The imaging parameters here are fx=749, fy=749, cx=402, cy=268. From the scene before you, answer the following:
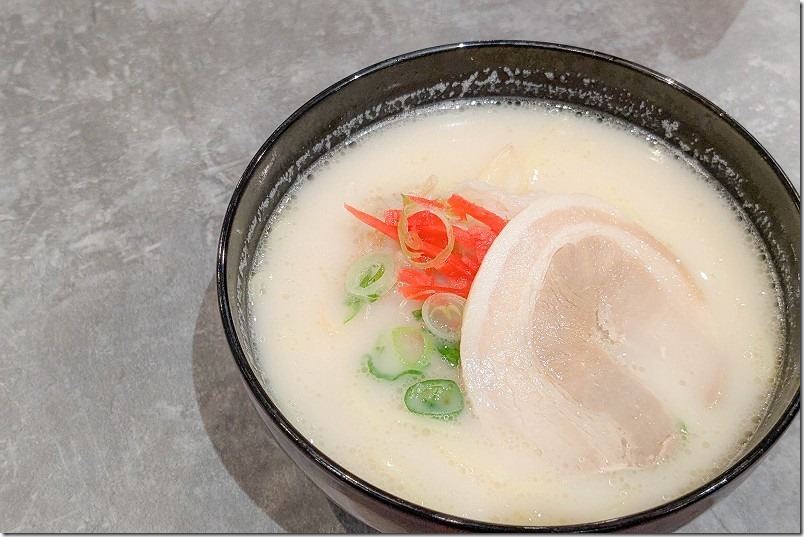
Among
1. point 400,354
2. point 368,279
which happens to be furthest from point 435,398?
point 368,279

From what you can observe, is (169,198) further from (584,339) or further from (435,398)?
(584,339)

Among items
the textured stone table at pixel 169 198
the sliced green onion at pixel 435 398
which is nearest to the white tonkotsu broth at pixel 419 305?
the sliced green onion at pixel 435 398

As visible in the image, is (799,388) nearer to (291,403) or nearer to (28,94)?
(291,403)

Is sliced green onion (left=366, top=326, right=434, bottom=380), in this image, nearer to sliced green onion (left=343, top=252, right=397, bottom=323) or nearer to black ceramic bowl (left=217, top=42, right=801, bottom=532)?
sliced green onion (left=343, top=252, right=397, bottom=323)

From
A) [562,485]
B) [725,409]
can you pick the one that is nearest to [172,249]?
[562,485]

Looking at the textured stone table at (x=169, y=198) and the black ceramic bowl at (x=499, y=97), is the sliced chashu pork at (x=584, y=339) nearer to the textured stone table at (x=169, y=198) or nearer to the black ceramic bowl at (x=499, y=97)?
the black ceramic bowl at (x=499, y=97)

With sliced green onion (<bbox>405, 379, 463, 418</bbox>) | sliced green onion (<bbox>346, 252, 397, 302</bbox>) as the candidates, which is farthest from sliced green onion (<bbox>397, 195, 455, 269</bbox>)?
sliced green onion (<bbox>405, 379, 463, 418</bbox>)
